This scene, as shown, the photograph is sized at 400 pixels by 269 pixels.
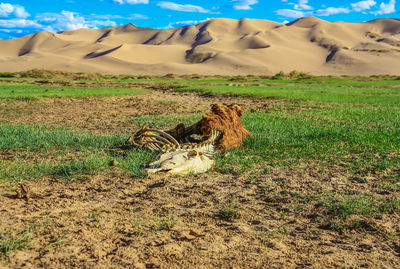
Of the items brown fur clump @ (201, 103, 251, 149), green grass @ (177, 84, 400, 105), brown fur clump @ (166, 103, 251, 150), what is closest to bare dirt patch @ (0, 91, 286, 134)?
green grass @ (177, 84, 400, 105)

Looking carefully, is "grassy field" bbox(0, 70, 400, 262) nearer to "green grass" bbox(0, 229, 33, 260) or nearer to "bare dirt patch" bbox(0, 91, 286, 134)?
"green grass" bbox(0, 229, 33, 260)

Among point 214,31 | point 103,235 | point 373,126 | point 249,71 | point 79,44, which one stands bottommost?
point 103,235

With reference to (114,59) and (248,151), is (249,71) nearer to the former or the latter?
(114,59)

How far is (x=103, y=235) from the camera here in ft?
10.9

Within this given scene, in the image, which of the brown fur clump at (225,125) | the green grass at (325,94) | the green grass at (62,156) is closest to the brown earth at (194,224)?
the green grass at (62,156)

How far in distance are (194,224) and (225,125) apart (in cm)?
358

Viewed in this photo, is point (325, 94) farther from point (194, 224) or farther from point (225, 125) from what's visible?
point (194, 224)

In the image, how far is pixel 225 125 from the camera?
22.9 feet

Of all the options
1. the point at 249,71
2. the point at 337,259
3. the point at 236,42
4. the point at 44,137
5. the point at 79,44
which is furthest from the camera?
the point at 79,44

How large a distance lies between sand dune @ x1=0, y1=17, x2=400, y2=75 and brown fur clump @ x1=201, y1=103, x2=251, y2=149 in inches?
3057

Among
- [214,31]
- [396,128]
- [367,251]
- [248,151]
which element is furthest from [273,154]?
[214,31]

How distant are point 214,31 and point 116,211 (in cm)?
16756

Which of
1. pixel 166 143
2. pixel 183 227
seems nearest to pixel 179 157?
pixel 166 143

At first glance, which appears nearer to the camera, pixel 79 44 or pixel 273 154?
pixel 273 154
